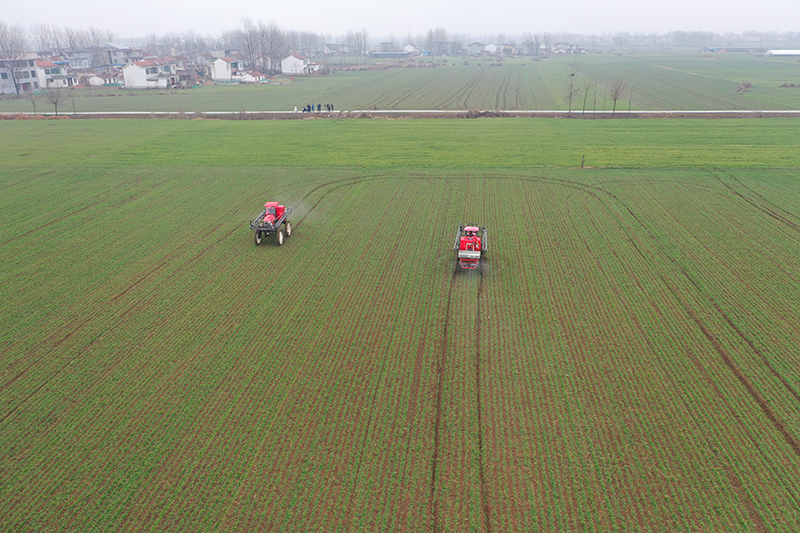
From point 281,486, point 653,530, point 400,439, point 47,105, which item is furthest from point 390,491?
point 47,105

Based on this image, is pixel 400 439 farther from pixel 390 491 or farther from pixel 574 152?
pixel 574 152

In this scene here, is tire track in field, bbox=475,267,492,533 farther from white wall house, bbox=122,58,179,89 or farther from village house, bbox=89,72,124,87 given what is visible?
village house, bbox=89,72,124,87

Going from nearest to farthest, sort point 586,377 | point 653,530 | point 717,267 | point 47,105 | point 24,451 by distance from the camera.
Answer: point 653,530
point 24,451
point 586,377
point 717,267
point 47,105

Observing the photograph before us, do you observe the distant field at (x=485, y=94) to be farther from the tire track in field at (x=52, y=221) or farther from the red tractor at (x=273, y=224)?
the red tractor at (x=273, y=224)

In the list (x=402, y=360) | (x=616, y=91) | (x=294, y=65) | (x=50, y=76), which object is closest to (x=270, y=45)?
(x=294, y=65)

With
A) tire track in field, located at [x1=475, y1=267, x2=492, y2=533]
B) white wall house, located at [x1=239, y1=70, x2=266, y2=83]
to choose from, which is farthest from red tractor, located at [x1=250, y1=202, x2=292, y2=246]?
white wall house, located at [x1=239, y1=70, x2=266, y2=83]
